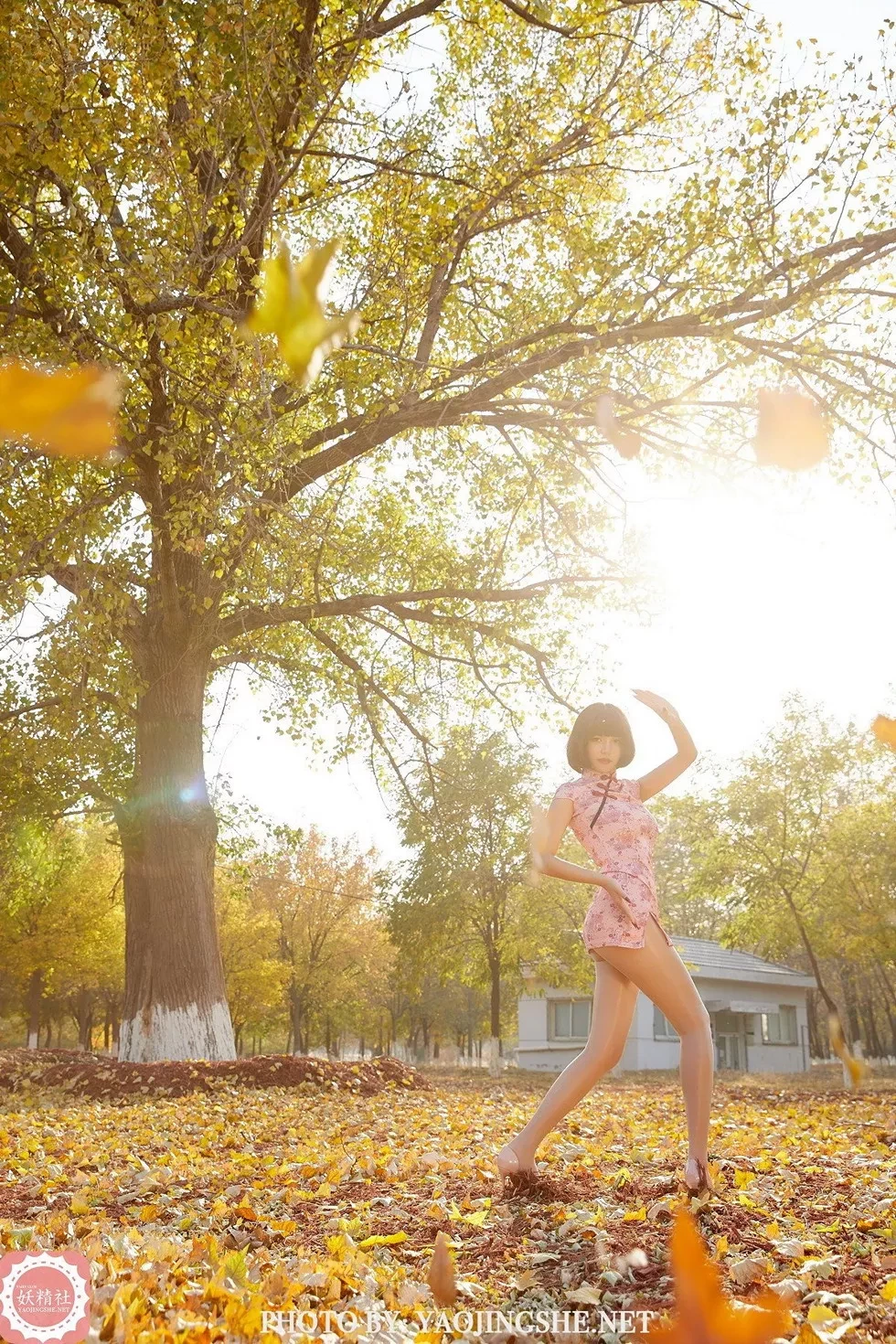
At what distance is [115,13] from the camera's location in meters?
8.99

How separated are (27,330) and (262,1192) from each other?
7.29m

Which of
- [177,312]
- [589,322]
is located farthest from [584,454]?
[177,312]

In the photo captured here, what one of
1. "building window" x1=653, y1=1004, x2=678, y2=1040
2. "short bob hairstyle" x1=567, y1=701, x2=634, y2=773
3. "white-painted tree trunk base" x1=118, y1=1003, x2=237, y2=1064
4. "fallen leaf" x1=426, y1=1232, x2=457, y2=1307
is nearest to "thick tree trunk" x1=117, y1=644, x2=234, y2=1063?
"white-painted tree trunk base" x1=118, y1=1003, x2=237, y2=1064

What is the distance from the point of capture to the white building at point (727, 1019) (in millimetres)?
40781

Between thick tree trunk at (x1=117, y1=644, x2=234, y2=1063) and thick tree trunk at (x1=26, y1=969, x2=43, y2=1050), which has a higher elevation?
thick tree trunk at (x1=117, y1=644, x2=234, y2=1063)

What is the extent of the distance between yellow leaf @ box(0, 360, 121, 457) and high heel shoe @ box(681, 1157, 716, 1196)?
552 cm

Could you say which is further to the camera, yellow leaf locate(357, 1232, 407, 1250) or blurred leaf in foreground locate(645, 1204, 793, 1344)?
yellow leaf locate(357, 1232, 407, 1250)

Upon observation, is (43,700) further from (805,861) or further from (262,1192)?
(805,861)

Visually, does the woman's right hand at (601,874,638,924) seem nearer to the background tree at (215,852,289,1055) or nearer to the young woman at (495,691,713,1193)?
the young woman at (495,691,713,1193)

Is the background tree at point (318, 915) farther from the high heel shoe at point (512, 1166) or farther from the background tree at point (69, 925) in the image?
the high heel shoe at point (512, 1166)

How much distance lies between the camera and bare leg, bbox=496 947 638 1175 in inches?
169

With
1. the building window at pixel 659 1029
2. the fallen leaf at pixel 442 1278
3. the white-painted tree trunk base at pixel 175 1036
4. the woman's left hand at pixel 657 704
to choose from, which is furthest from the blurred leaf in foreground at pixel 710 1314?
the building window at pixel 659 1029

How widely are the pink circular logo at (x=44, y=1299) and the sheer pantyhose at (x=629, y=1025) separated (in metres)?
2.00

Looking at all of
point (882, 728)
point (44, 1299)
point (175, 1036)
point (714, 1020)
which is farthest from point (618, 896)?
point (714, 1020)
